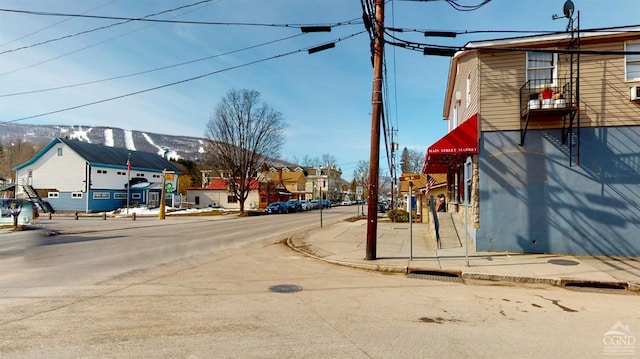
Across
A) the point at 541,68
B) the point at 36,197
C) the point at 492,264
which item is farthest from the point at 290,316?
the point at 36,197

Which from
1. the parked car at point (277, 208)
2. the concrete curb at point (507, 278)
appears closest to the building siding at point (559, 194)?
the concrete curb at point (507, 278)

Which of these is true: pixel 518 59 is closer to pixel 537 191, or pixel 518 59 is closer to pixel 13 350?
pixel 537 191

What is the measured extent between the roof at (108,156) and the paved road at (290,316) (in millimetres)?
43338

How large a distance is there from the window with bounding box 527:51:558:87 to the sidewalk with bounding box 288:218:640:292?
5.52m

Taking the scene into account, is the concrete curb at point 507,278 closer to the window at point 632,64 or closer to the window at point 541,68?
the window at point 541,68

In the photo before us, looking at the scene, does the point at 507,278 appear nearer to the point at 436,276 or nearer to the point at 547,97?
the point at 436,276

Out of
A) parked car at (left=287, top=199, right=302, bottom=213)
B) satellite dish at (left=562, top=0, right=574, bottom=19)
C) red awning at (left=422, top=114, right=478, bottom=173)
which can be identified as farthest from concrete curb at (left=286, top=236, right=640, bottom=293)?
parked car at (left=287, top=199, right=302, bottom=213)

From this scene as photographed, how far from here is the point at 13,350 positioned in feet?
13.5

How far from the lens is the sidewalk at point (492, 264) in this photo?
27.0 feet

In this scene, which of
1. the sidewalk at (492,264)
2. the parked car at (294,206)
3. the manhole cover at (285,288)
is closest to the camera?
the manhole cover at (285,288)

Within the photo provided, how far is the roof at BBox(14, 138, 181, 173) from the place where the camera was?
4569 centimetres

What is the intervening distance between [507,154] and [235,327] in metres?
10.2

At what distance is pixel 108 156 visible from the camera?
162 feet

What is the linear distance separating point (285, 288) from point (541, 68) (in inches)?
416
